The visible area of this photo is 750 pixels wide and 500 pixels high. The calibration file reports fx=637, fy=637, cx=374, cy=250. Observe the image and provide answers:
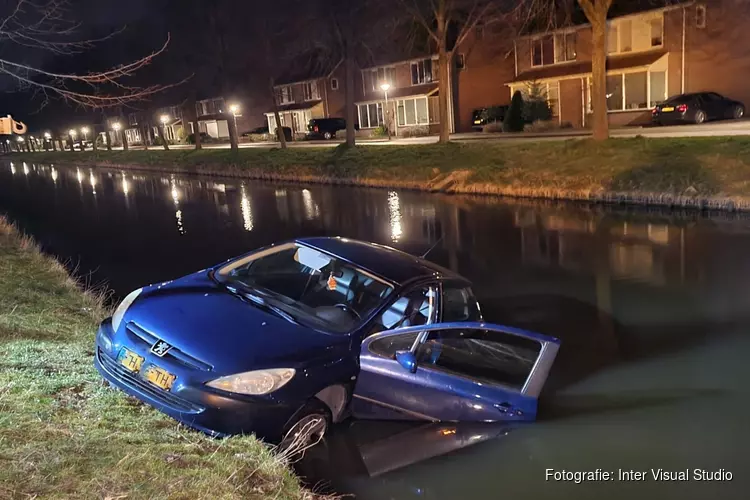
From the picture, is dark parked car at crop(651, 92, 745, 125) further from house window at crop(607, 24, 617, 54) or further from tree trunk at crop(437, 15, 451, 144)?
tree trunk at crop(437, 15, 451, 144)

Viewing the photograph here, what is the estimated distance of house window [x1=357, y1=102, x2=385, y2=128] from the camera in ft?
173

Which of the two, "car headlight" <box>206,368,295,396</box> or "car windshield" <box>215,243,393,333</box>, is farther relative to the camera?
"car windshield" <box>215,243,393,333</box>

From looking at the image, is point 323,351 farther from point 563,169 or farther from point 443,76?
point 443,76

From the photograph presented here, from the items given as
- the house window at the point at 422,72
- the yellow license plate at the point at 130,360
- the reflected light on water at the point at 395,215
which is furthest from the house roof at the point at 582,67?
the yellow license plate at the point at 130,360

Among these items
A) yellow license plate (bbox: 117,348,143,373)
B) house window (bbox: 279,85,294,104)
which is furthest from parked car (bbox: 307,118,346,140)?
yellow license plate (bbox: 117,348,143,373)

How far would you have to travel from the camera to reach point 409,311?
567cm

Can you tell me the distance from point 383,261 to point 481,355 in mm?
1285

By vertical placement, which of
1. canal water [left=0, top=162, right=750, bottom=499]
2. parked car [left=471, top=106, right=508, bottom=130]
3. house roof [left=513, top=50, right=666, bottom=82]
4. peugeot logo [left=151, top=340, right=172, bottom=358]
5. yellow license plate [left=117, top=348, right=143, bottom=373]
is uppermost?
house roof [left=513, top=50, right=666, bottom=82]

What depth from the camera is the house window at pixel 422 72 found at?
158ft

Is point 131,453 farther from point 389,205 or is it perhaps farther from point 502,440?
point 389,205

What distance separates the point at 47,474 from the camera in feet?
12.5

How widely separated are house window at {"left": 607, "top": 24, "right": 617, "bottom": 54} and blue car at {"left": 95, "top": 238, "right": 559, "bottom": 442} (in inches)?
1374

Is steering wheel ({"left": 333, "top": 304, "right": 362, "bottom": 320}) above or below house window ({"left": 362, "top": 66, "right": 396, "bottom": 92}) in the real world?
below

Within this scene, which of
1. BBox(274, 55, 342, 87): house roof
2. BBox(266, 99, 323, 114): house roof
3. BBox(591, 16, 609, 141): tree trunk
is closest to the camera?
BBox(591, 16, 609, 141): tree trunk
